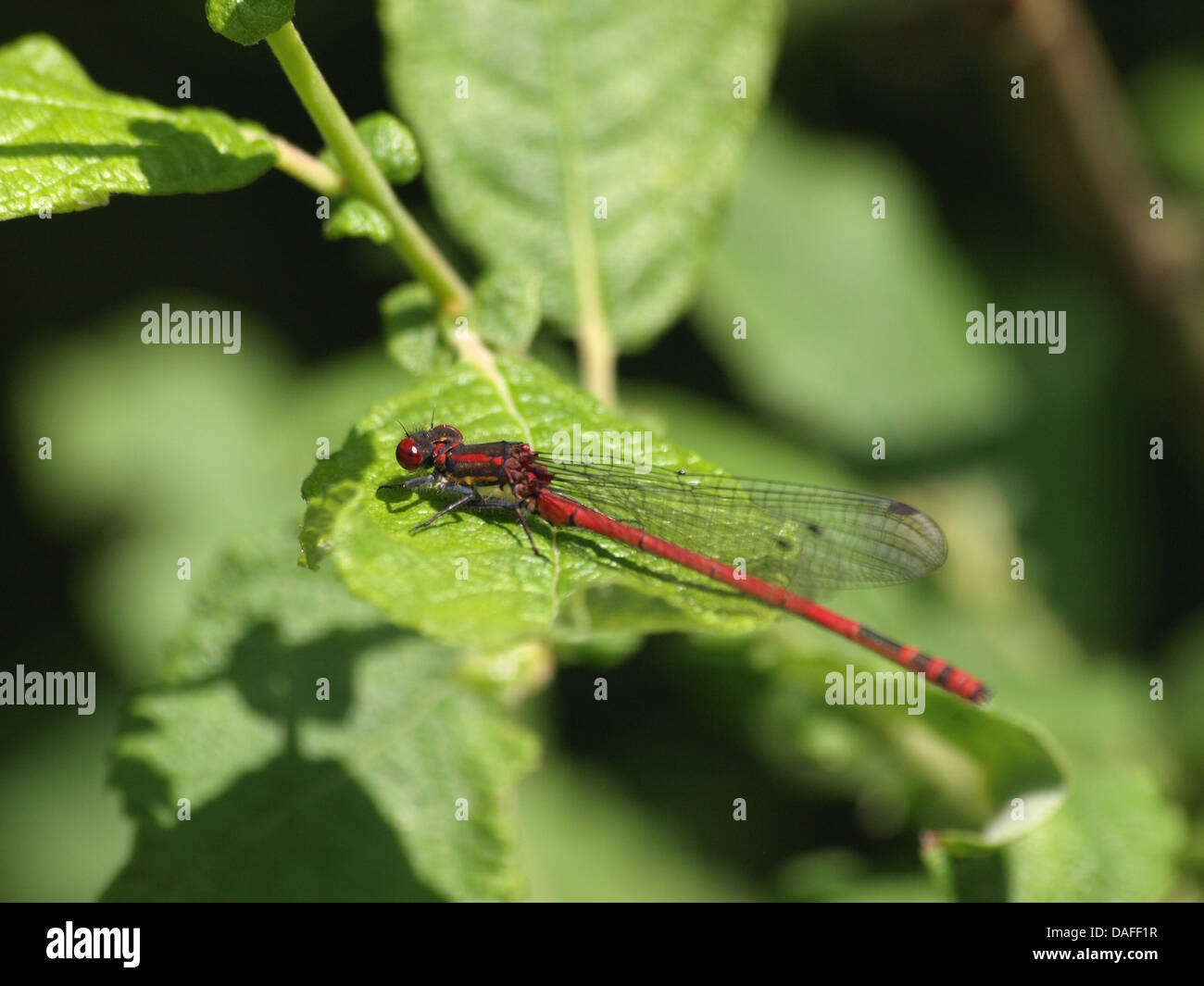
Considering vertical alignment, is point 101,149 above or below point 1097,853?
above

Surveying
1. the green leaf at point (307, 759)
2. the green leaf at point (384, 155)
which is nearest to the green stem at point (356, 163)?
the green leaf at point (384, 155)

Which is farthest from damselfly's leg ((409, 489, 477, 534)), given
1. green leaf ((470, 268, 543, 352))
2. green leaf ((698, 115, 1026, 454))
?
green leaf ((698, 115, 1026, 454))

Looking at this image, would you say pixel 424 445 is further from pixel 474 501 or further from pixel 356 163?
pixel 356 163

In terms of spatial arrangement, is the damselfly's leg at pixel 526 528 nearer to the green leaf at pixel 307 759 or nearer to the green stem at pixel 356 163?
the green stem at pixel 356 163

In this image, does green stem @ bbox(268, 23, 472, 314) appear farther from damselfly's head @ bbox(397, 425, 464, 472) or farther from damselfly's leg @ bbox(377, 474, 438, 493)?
Result: damselfly's leg @ bbox(377, 474, 438, 493)

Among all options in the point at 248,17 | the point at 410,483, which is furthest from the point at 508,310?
the point at 248,17

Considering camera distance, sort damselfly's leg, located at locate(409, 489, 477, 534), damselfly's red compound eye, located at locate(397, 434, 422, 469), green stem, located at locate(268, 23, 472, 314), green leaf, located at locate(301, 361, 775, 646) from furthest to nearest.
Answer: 1. damselfly's red compound eye, located at locate(397, 434, 422, 469)
2. damselfly's leg, located at locate(409, 489, 477, 534)
3. green stem, located at locate(268, 23, 472, 314)
4. green leaf, located at locate(301, 361, 775, 646)

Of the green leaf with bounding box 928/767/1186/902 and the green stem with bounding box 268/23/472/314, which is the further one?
the green leaf with bounding box 928/767/1186/902

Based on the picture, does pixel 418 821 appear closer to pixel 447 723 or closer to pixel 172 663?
pixel 447 723

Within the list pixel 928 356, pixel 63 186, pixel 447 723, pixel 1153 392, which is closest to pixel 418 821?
pixel 447 723
